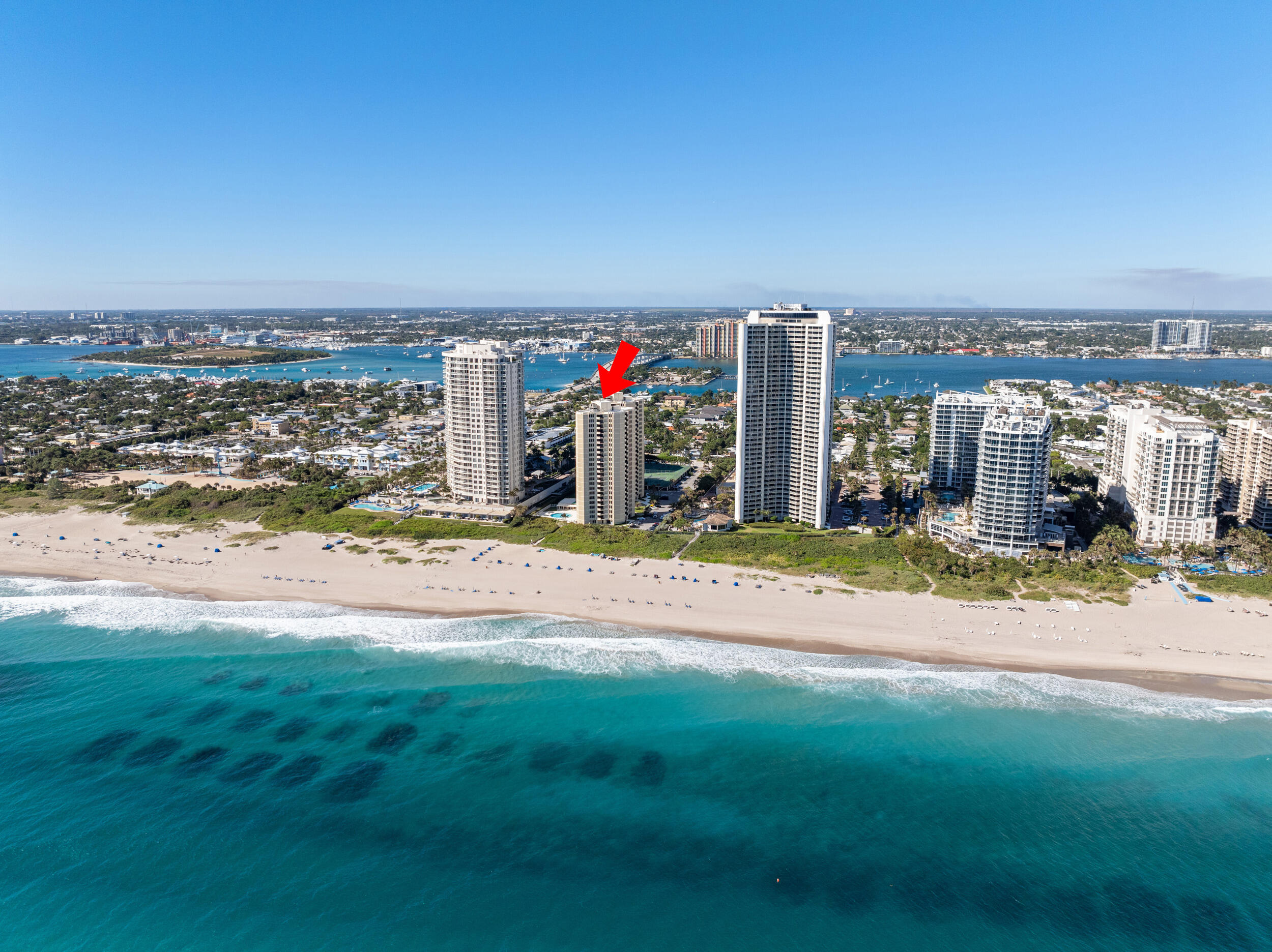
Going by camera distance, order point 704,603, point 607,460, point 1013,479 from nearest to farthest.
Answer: point 704,603 < point 1013,479 < point 607,460

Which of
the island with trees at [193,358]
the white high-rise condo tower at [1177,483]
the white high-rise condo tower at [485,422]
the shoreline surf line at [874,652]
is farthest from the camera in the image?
the island with trees at [193,358]

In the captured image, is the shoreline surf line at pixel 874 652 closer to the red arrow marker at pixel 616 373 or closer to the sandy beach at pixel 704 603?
the sandy beach at pixel 704 603

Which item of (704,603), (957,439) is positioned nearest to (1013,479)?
(957,439)

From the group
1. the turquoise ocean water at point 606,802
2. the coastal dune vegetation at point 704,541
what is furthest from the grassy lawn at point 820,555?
the turquoise ocean water at point 606,802

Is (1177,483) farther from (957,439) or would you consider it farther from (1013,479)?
(957,439)

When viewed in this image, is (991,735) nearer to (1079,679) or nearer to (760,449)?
(1079,679)

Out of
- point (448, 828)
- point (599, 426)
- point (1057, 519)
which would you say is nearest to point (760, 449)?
point (599, 426)
